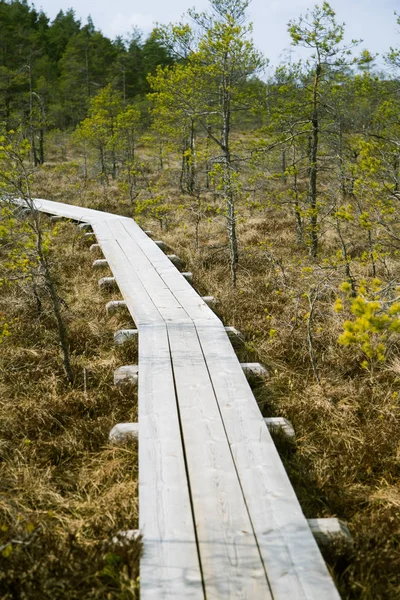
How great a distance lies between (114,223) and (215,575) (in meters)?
10.7

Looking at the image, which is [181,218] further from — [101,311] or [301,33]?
[101,311]

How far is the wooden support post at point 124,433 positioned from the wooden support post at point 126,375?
0.97 m

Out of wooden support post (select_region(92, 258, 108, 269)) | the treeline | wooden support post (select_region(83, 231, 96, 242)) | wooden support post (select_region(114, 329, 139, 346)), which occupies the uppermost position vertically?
the treeline

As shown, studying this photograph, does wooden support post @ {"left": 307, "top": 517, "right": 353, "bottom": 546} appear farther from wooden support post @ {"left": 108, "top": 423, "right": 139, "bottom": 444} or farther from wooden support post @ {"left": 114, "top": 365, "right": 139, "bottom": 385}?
wooden support post @ {"left": 114, "top": 365, "right": 139, "bottom": 385}

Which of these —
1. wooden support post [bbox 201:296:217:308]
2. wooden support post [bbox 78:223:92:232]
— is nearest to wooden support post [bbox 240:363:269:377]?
wooden support post [bbox 201:296:217:308]

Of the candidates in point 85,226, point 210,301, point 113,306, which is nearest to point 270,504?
point 210,301

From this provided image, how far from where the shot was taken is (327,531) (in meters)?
2.93

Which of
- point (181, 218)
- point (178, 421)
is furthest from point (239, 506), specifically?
point (181, 218)

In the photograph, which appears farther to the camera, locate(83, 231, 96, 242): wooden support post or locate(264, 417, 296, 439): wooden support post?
locate(83, 231, 96, 242): wooden support post

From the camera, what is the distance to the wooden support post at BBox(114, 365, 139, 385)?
4.99 metres

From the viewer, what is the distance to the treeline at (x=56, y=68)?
30.3 m

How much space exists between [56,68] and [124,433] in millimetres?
45107

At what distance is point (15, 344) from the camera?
614 centimetres

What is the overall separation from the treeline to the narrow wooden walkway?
90.1 feet
